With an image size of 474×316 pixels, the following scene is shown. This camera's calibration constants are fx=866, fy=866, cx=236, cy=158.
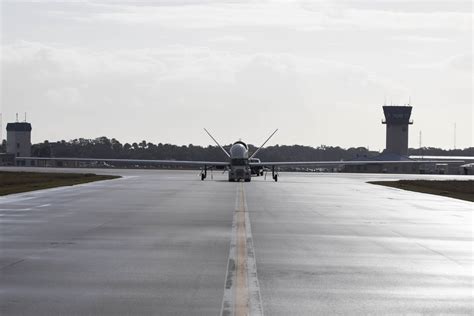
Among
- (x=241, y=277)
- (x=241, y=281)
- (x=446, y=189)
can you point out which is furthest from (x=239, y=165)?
(x=241, y=281)

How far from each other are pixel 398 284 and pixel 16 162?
19239 centimetres

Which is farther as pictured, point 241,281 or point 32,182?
point 32,182

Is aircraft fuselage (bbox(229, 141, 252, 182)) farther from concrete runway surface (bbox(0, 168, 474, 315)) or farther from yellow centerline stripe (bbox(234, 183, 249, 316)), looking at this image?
yellow centerline stripe (bbox(234, 183, 249, 316))

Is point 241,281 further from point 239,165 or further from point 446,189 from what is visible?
point 239,165

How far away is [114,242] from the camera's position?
18.0 m

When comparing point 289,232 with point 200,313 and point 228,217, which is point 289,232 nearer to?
point 228,217

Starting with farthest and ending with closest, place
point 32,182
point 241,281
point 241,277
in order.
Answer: point 32,182, point 241,277, point 241,281

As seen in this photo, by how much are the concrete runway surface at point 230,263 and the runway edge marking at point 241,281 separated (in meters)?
0.02

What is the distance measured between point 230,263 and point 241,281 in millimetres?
2187

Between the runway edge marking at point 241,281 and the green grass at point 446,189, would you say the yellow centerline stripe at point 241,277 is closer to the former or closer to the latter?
the runway edge marking at point 241,281

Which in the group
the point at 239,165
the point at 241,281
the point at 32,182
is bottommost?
the point at 241,281

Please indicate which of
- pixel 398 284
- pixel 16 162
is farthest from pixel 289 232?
pixel 16 162

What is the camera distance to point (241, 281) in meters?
12.4

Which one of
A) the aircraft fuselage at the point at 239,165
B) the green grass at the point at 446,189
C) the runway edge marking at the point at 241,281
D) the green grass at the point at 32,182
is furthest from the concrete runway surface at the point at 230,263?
the aircraft fuselage at the point at 239,165
